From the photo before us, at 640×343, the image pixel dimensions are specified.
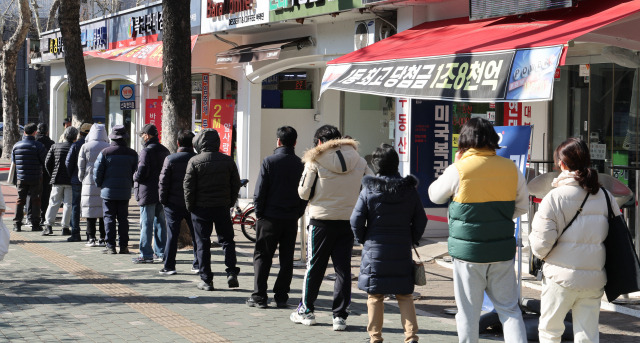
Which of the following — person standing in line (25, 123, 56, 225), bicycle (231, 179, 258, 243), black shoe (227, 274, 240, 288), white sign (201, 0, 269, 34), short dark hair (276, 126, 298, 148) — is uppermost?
white sign (201, 0, 269, 34)

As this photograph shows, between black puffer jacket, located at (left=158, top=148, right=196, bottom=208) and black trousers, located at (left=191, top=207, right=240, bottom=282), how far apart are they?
0.76m

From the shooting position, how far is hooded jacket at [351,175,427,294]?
6.68 meters

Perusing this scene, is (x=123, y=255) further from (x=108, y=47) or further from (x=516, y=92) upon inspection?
(x=108, y=47)

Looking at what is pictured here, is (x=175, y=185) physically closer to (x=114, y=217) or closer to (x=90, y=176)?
(x=114, y=217)

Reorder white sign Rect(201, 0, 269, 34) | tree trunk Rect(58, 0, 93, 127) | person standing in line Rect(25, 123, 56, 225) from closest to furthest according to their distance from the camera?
person standing in line Rect(25, 123, 56, 225) → white sign Rect(201, 0, 269, 34) → tree trunk Rect(58, 0, 93, 127)

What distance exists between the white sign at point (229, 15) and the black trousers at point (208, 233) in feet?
25.7

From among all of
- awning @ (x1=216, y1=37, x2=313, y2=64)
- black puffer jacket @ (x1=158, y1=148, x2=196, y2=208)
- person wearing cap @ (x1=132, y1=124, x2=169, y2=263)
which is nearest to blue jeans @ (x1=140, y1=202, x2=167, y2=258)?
person wearing cap @ (x1=132, y1=124, x2=169, y2=263)

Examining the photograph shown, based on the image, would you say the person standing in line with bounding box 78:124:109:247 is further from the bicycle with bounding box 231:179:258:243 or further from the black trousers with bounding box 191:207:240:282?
the black trousers with bounding box 191:207:240:282

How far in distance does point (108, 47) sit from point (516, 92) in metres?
19.3

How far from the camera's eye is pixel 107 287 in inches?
378

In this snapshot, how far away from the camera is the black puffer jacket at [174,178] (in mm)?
10070

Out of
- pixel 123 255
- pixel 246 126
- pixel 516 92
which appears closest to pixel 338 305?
pixel 516 92

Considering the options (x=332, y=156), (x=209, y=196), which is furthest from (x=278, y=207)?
(x=209, y=196)

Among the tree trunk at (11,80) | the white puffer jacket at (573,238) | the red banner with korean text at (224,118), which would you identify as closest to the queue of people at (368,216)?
the white puffer jacket at (573,238)
